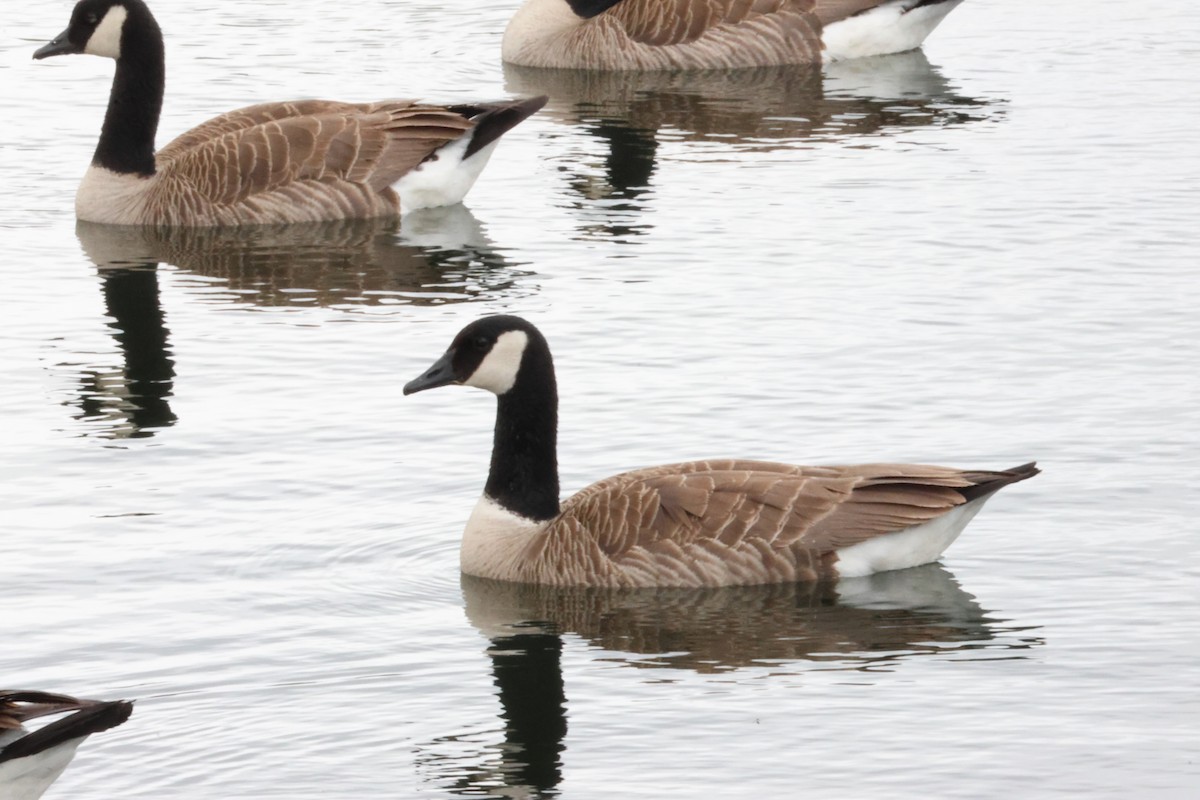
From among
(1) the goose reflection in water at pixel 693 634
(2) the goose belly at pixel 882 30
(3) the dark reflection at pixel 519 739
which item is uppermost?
(2) the goose belly at pixel 882 30

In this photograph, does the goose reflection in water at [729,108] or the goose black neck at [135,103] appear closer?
the goose black neck at [135,103]

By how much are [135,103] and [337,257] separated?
248cm

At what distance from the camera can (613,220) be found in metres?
20.4

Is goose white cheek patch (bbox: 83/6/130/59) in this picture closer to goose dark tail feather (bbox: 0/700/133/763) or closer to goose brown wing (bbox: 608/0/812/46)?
goose brown wing (bbox: 608/0/812/46)

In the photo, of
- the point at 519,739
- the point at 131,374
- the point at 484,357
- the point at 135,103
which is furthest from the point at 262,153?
the point at 519,739

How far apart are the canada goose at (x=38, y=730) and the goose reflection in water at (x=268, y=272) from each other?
7.37 meters

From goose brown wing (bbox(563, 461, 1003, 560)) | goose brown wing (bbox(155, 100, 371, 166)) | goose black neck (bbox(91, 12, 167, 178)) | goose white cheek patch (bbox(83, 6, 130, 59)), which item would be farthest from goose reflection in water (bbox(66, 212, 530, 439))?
goose brown wing (bbox(563, 461, 1003, 560))

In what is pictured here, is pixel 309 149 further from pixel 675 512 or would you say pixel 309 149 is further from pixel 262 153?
pixel 675 512

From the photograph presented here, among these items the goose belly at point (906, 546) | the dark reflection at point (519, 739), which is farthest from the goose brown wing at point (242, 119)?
the dark reflection at point (519, 739)

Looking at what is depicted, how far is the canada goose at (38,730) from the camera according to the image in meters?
8.13

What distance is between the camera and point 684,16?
89.4ft

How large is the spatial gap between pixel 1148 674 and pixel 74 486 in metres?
6.29

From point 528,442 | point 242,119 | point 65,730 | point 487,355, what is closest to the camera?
point 65,730

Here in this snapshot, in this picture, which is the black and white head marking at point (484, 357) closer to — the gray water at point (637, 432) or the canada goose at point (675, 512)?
the canada goose at point (675, 512)
